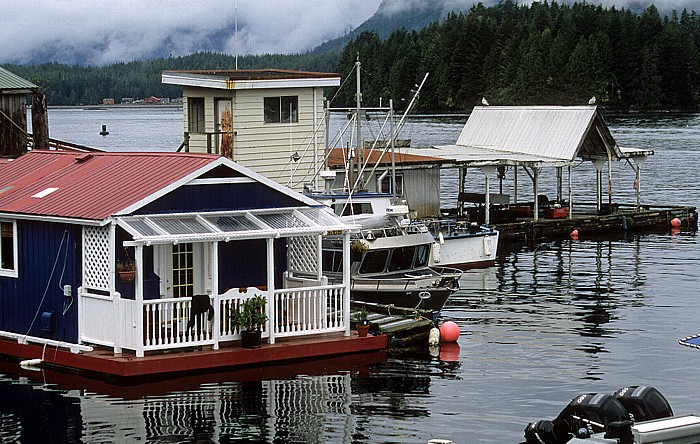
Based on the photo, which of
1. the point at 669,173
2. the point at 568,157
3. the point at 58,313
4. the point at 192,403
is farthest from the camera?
the point at 669,173

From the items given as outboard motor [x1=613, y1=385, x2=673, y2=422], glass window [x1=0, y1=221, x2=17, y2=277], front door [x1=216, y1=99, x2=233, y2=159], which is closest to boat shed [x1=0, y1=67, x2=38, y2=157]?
front door [x1=216, y1=99, x2=233, y2=159]

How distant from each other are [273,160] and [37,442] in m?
23.3

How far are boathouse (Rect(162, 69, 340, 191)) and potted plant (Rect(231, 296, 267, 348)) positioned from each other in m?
16.9

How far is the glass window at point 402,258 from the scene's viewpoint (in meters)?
38.9

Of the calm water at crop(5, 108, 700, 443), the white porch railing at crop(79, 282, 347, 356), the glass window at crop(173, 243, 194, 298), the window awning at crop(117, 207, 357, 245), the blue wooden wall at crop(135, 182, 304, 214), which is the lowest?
the calm water at crop(5, 108, 700, 443)

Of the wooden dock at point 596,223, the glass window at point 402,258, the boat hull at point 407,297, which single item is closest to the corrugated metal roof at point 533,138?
the wooden dock at point 596,223

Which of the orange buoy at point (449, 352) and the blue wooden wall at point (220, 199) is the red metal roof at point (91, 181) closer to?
the blue wooden wall at point (220, 199)

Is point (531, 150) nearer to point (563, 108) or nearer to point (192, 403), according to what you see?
point (563, 108)

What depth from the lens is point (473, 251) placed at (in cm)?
4919

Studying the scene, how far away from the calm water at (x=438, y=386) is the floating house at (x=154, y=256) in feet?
3.41

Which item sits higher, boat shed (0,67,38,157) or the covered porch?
boat shed (0,67,38,157)

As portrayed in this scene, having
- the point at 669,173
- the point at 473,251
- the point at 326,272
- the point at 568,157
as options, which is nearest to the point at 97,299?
the point at 326,272

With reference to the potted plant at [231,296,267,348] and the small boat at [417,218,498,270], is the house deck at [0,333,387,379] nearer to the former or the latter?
the potted plant at [231,296,267,348]

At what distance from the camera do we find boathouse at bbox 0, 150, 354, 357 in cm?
2664
